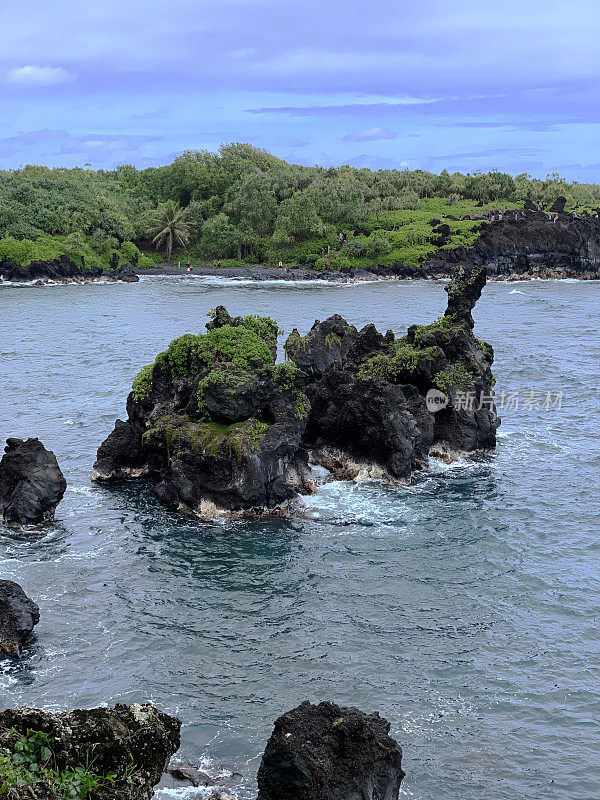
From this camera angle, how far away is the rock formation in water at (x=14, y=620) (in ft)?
80.5

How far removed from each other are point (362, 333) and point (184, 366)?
10.3 metres

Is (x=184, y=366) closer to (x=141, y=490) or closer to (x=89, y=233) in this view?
(x=141, y=490)

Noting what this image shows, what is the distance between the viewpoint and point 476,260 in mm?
117812

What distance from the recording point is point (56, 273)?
374 ft

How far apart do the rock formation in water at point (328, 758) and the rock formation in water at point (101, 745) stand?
2354mm

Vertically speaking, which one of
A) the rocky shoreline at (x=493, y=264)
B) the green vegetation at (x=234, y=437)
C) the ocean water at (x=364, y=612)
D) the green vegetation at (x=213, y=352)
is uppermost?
the rocky shoreline at (x=493, y=264)

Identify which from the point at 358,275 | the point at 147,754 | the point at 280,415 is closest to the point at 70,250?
the point at 358,275

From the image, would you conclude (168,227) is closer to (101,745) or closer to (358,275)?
(358,275)

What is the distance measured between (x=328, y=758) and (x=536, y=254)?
371 ft

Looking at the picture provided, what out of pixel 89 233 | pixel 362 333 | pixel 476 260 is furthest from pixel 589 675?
pixel 89 233

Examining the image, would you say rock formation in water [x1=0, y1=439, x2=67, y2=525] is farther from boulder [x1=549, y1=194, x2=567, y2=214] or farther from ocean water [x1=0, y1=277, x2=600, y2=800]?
boulder [x1=549, y1=194, x2=567, y2=214]

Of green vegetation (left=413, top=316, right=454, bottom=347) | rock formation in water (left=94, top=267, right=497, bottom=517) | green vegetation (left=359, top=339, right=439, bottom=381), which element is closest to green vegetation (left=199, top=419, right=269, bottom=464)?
rock formation in water (left=94, top=267, right=497, bottom=517)

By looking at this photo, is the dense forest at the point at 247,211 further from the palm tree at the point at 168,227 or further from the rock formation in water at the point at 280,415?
the rock formation in water at the point at 280,415

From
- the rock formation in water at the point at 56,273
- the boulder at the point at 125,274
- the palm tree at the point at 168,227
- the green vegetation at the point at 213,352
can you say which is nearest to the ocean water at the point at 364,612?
the green vegetation at the point at 213,352
